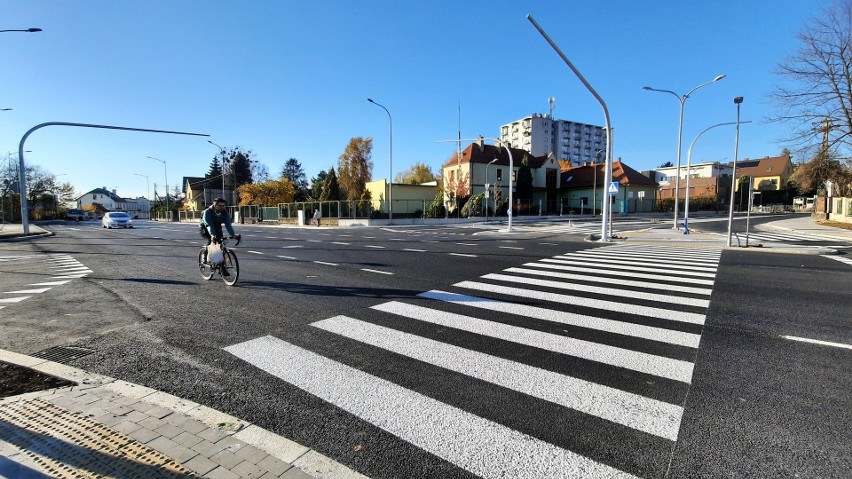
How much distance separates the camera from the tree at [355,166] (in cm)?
5909

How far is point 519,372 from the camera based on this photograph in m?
3.82

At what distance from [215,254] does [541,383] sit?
6.86 m

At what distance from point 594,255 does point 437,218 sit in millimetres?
29404

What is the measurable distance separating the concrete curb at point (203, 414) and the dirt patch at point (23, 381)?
2.3 inches

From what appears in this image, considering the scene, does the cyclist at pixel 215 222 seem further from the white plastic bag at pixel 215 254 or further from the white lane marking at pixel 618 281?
the white lane marking at pixel 618 281

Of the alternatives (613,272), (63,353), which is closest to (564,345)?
(63,353)

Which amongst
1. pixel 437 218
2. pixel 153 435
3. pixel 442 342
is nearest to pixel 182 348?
pixel 153 435

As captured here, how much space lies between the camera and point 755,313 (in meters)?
5.88

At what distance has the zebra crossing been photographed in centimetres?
264

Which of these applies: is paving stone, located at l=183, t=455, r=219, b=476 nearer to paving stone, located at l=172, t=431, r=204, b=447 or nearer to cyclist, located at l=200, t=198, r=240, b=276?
paving stone, located at l=172, t=431, r=204, b=447

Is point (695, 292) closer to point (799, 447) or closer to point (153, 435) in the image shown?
point (799, 447)

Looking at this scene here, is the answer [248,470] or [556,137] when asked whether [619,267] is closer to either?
[248,470]

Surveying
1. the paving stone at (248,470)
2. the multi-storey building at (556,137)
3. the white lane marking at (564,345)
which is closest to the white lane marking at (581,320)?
the white lane marking at (564,345)

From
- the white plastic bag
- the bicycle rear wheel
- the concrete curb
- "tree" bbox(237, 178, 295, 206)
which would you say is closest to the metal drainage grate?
the concrete curb
